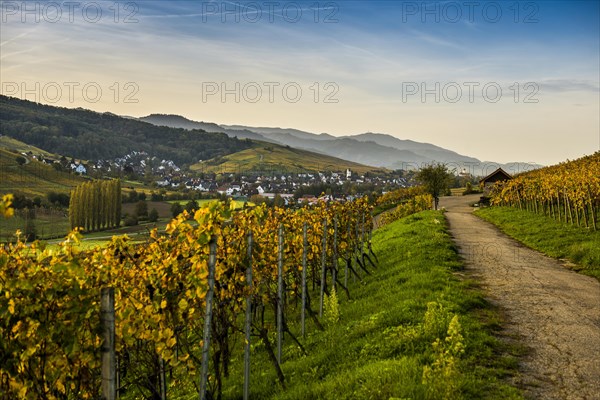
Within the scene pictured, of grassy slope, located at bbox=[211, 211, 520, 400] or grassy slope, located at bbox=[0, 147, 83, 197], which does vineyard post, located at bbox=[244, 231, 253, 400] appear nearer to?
grassy slope, located at bbox=[211, 211, 520, 400]

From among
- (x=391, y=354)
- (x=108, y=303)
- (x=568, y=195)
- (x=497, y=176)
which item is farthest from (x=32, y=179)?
(x=108, y=303)

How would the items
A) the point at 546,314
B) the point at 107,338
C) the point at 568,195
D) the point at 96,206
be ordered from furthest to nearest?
the point at 96,206 → the point at 568,195 → the point at 546,314 → the point at 107,338

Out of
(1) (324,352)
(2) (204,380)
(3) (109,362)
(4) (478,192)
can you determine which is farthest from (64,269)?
(4) (478,192)

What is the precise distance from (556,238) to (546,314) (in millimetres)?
15901

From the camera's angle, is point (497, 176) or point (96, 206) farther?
point (96, 206)

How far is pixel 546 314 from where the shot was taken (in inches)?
537

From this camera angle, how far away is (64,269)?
20.1ft

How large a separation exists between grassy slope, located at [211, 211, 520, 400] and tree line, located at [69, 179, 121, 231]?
122611 millimetres

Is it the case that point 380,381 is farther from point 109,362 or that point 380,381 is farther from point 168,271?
point 109,362

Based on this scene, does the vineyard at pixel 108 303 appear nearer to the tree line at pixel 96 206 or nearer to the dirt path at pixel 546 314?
the dirt path at pixel 546 314

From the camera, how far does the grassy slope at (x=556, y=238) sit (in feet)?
70.6

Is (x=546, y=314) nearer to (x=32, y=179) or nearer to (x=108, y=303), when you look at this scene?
(x=108, y=303)

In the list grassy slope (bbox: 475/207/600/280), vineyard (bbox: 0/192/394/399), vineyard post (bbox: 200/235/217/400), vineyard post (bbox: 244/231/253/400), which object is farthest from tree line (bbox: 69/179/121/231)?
vineyard post (bbox: 200/235/217/400)

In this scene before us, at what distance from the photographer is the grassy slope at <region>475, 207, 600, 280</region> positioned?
70.6ft
